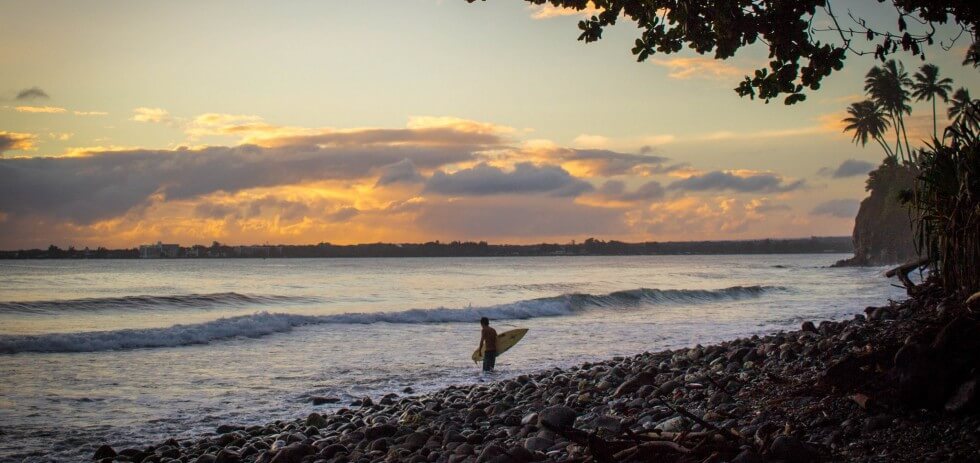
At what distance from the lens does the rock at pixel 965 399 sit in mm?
5000

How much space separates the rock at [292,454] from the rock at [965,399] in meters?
5.78

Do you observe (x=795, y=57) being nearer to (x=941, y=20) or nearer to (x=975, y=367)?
(x=941, y=20)

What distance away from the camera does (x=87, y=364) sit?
17156mm

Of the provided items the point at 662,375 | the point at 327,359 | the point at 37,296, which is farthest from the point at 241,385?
the point at 37,296

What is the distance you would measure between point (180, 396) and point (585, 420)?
7974 mm

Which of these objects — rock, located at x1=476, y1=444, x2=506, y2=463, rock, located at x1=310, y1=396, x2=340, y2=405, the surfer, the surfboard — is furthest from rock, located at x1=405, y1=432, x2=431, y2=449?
the surfboard

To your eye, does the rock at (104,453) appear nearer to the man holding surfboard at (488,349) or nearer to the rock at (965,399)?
the man holding surfboard at (488,349)

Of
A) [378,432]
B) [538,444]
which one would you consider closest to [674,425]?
[538,444]

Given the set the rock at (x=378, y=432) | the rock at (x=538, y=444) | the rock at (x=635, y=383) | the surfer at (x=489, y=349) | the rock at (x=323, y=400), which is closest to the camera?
the rock at (x=538, y=444)

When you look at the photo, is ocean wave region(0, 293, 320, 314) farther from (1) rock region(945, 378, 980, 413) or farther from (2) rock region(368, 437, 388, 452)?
(1) rock region(945, 378, 980, 413)

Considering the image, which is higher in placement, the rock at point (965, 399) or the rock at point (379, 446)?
the rock at point (965, 399)

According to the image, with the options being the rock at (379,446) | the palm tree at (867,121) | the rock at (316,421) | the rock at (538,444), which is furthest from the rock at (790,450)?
the palm tree at (867,121)

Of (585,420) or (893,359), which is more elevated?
(893,359)

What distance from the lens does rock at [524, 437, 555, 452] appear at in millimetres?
6635
